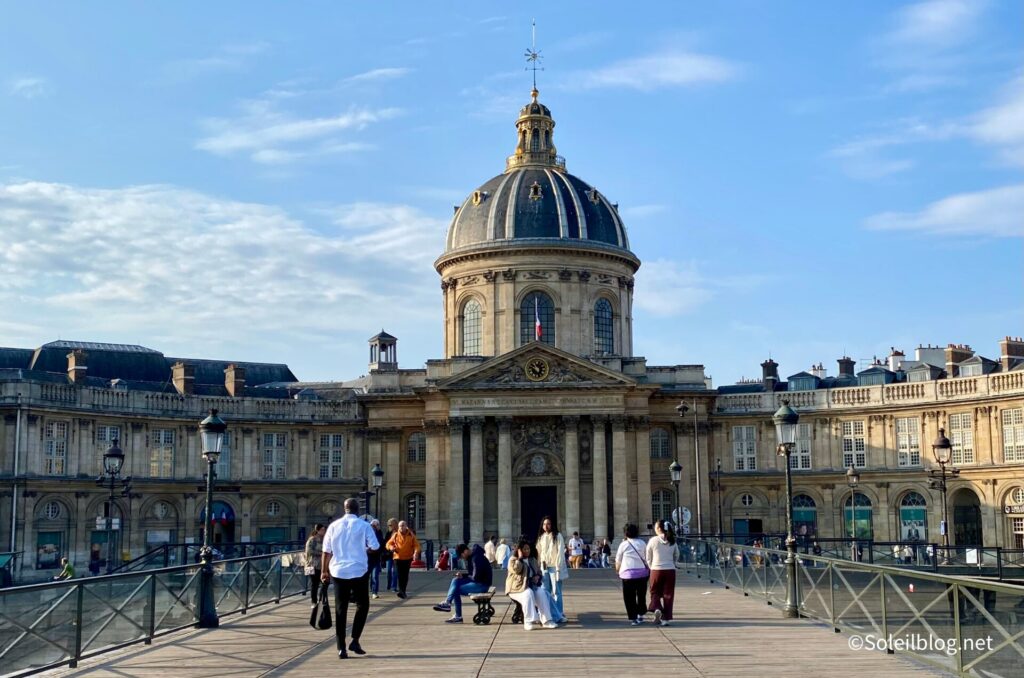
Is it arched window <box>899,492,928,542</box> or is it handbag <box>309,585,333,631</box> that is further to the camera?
arched window <box>899,492,928,542</box>

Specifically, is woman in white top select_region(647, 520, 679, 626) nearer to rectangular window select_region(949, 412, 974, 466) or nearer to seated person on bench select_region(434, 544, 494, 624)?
seated person on bench select_region(434, 544, 494, 624)

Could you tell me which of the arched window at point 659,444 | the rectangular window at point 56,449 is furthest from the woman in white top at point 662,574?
the arched window at point 659,444

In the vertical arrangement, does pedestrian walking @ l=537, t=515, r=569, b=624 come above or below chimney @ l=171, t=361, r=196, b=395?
below

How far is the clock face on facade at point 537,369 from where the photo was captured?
66562mm

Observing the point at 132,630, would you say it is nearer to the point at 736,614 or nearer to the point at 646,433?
the point at 736,614

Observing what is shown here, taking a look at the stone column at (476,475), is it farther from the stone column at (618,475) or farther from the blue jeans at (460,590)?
the blue jeans at (460,590)

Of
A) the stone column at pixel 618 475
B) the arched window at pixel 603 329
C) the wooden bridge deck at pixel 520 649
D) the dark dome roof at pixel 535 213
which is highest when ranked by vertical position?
the dark dome roof at pixel 535 213

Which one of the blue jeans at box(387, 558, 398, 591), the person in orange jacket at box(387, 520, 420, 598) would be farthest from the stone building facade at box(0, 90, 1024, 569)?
the person in orange jacket at box(387, 520, 420, 598)

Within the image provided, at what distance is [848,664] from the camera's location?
17844 mm

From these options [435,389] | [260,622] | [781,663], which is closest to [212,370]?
[435,389]

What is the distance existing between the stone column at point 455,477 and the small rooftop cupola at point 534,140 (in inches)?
803

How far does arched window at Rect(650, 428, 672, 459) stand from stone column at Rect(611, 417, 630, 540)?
5.18m

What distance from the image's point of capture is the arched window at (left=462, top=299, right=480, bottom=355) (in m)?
75.4

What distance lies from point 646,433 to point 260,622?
44758 mm
